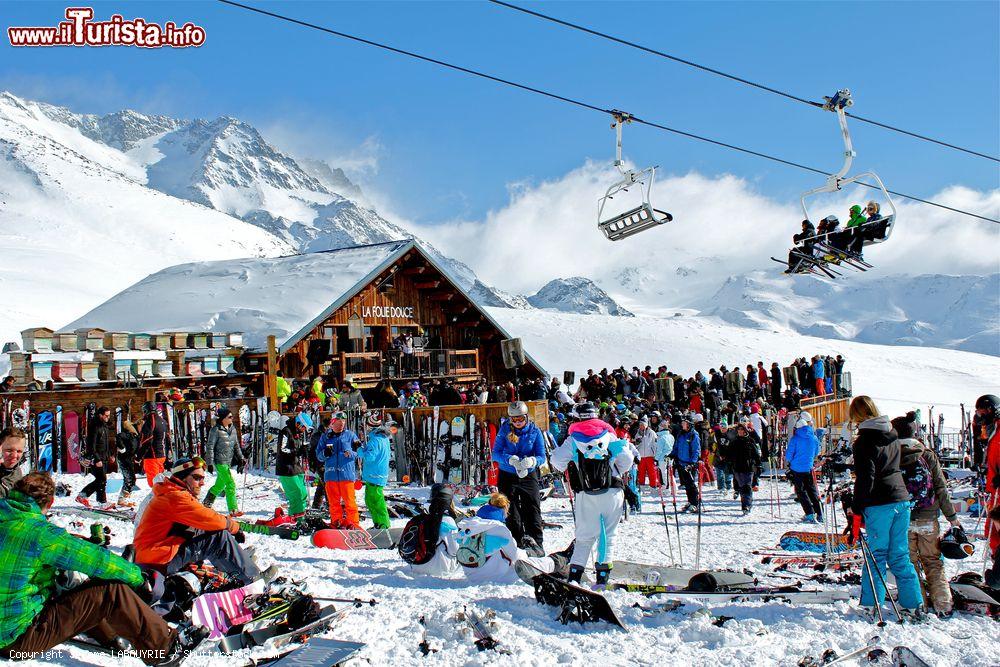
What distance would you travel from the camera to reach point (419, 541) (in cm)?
691

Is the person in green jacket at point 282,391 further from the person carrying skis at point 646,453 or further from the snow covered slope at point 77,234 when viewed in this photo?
the snow covered slope at point 77,234

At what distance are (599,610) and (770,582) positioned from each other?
2084 mm

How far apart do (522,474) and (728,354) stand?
1361 inches

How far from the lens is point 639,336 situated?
43.2 meters

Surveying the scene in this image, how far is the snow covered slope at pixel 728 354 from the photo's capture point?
36125 mm

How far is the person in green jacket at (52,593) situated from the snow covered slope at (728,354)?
30197mm

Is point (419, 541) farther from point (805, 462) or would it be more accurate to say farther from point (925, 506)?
point (805, 462)

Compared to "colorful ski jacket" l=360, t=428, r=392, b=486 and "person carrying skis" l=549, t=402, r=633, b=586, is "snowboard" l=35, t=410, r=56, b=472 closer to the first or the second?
"colorful ski jacket" l=360, t=428, r=392, b=486

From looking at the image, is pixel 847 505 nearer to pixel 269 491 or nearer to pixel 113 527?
pixel 113 527

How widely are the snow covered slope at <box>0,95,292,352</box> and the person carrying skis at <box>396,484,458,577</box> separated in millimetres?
21385

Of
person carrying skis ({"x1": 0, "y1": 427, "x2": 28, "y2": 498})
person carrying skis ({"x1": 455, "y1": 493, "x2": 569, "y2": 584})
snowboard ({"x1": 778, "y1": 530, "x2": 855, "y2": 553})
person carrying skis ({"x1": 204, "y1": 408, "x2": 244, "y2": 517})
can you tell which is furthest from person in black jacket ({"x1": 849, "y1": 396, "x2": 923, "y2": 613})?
person carrying skis ({"x1": 204, "y1": 408, "x2": 244, "y2": 517})

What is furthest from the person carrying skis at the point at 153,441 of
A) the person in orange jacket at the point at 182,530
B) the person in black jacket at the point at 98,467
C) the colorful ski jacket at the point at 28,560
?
the colorful ski jacket at the point at 28,560

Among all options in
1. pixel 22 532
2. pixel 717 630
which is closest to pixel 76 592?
pixel 22 532

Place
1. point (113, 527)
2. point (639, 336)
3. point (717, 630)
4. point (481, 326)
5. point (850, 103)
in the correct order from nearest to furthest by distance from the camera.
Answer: point (717, 630) → point (113, 527) → point (850, 103) → point (481, 326) → point (639, 336)
